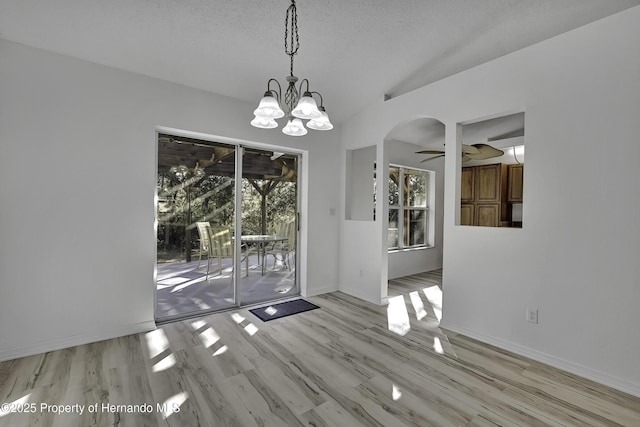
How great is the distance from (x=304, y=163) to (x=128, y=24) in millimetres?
2510

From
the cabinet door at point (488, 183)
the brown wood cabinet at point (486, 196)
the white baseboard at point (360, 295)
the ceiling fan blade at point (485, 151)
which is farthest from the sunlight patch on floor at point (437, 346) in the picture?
the cabinet door at point (488, 183)

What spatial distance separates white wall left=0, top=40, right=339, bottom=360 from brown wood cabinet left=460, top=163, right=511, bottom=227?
215 inches

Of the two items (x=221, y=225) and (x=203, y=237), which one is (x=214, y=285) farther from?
(x=221, y=225)

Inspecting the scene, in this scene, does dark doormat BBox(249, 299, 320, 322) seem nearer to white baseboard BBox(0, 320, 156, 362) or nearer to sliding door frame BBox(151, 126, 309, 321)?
sliding door frame BBox(151, 126, 309, 321)

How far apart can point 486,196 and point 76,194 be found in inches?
266

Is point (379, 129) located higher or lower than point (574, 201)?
higher

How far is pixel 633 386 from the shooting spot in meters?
2.10

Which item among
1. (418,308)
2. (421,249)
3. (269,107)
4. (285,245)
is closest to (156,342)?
(285,245)

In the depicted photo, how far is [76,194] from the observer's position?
2.69 meters

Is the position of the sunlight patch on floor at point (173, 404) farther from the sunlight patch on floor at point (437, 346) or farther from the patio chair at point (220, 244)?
the sunlight patch on floor at point (437, 346)

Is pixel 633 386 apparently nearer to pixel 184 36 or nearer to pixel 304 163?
pixel 304 163

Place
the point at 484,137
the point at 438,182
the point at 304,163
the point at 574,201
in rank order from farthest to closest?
the point at 438,182, the point at 484,137, the point at 304,163, the point at 574,201

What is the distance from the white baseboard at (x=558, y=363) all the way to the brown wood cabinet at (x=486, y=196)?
341cm

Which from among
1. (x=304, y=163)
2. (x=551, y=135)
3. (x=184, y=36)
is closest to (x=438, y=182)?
(x=304, y=163)
